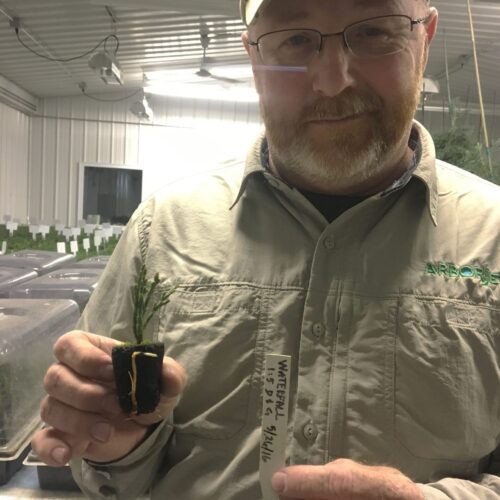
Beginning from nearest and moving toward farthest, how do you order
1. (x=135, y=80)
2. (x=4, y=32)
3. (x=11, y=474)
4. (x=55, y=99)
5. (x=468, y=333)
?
(x=468, y=333) < (x=11, y=474) < (x=4, y=32) < (x=135, y=80) < (x=55, y=99)

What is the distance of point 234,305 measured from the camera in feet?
3.50

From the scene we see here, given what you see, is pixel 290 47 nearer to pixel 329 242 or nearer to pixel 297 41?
pixel 297 41

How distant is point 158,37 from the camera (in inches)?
254

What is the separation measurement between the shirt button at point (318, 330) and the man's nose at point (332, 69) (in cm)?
43

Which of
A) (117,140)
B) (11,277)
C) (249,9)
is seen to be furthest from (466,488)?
(117,140)

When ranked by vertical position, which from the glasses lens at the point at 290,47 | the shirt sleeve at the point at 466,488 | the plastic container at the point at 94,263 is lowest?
the shirt sleeve at the point at 466,488

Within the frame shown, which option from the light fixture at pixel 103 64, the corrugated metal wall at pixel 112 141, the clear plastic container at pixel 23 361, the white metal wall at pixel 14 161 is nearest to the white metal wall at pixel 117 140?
the corrugated metal wall at pixel 112 141

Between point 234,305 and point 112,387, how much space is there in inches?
11.3

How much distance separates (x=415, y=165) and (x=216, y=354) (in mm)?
558

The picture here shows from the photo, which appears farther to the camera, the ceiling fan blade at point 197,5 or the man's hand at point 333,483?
the ceiling fan blade at point 197,5

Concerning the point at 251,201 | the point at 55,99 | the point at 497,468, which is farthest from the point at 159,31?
the point at 497,468

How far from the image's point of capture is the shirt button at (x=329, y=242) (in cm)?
104

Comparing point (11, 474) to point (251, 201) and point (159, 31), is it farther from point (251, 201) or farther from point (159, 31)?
point (159, 31)

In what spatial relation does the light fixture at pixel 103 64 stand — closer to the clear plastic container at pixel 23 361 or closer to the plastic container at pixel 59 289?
the plastic container at pixel 59 289
